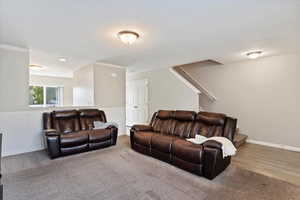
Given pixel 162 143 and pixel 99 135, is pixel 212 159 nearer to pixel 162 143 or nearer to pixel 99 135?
pixel 162 143

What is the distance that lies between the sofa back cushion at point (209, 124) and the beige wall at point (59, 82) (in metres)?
6.49

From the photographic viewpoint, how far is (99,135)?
12.4 feet

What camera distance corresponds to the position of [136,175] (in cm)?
253

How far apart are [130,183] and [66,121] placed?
8.31 feet

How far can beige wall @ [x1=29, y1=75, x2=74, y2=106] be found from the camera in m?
6.91

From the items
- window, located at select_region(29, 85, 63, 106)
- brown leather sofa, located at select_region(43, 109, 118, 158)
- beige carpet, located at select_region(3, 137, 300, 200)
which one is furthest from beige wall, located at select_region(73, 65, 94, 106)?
beige carpet, located at select_region(3, 137, 300, 200)

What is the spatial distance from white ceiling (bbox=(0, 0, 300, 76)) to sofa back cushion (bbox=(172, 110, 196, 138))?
1.47m

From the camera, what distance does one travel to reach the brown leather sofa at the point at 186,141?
2439 mm

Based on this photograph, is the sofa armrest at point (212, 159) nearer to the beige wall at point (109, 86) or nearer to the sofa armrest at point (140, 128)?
the sofa armrest at point (140, 128)

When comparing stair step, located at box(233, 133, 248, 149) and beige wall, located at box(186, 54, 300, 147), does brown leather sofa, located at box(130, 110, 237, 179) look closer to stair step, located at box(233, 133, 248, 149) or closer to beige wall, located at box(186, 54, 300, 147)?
stair step, located at box(233, 133, 248, 149)

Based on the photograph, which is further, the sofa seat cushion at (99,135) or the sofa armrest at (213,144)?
the sofa seat cushion at (99,135)

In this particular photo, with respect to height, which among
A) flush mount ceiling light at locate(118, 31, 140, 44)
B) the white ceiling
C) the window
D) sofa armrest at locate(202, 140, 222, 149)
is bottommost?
sofa armrest at locate(202, 140, 222, 149)

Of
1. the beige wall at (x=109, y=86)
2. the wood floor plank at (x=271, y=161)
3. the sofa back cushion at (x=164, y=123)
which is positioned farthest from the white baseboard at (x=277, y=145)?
the beige wall at (x=109, y=86)

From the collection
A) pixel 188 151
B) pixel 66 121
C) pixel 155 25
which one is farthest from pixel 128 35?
pixel 66 121
